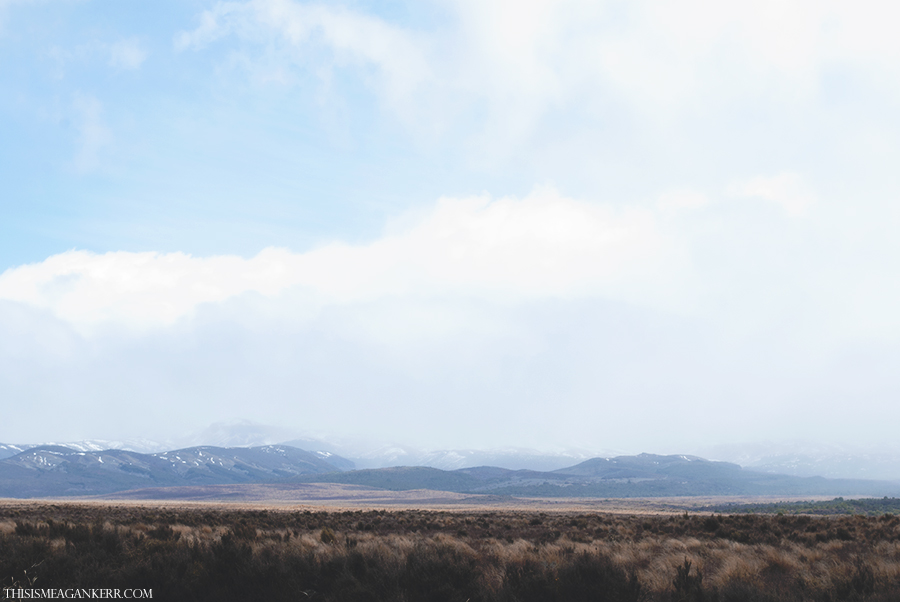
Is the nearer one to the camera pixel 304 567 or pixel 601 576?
pixel 601 576

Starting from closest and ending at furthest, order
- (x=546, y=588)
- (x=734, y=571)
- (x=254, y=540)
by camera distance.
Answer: (x=546, y=588)
(x=734, y=571)
(x=254, y=540)

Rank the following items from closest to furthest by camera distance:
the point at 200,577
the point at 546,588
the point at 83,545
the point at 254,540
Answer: the point at 546,588, the point at 200,577, the point at 83,545, the point at 254,540

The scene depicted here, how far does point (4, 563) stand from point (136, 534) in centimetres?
384

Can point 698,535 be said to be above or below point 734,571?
below

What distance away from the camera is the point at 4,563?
12.2m

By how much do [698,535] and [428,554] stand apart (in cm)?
1425

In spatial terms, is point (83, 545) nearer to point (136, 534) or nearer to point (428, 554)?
point (136, 534)

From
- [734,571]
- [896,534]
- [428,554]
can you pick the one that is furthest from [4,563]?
[896,534]

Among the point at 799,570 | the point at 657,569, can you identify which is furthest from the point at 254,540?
the point at 799,570

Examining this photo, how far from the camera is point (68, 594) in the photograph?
10.9m

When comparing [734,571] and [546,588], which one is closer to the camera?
[546,588]

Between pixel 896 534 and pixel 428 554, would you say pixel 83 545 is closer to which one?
pixel 428 554

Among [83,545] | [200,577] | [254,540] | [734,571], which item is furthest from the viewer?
[254,540]

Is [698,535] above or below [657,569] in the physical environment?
below
